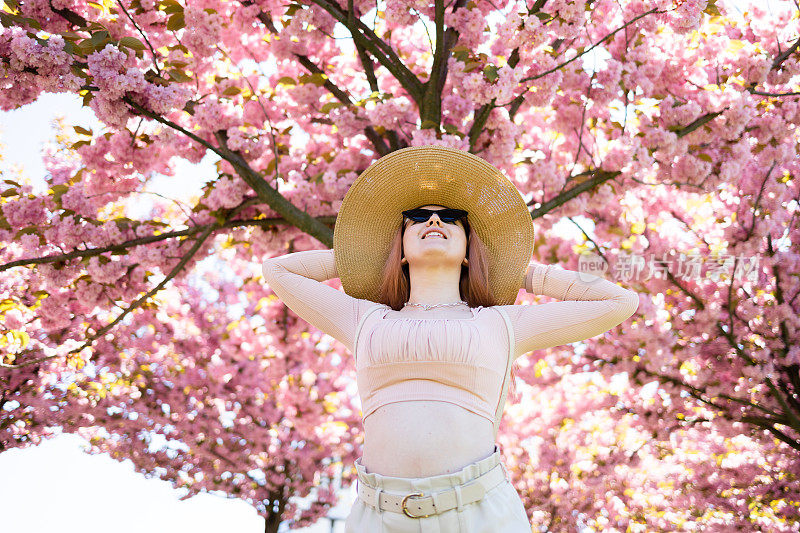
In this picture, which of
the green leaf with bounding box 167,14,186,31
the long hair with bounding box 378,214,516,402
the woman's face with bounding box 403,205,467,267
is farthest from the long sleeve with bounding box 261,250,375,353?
the green leaf with bounding box 167,14,186,31

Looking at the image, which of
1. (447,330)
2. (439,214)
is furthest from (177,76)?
(447,330)

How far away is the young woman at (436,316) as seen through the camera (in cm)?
223

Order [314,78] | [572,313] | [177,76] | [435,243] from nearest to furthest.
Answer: [572,313]
[435,243]
[177,76]
[314,78]

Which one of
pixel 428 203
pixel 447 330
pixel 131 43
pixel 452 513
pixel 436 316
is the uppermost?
pixel 131 43

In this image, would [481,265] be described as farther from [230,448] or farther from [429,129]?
[230,448]

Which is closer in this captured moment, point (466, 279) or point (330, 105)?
point (466, 279)

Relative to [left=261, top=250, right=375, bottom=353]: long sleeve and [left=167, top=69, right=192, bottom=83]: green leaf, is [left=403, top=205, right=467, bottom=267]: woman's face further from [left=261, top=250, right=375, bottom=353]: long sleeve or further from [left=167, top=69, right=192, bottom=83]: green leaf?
[left=167, top=69, right=192, bottom=83]: green leaf

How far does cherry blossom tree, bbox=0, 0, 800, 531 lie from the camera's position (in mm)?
4309

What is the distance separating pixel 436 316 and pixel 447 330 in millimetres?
217

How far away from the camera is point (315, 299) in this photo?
2666 mm

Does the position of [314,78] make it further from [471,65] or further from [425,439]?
[425,439]

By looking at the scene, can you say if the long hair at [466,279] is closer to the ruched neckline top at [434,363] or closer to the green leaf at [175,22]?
the ruched neckline top at [434,363]

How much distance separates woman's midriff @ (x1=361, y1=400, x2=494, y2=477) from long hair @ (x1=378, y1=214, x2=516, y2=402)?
1.50 ft

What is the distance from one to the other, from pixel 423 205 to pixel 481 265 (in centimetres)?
36
